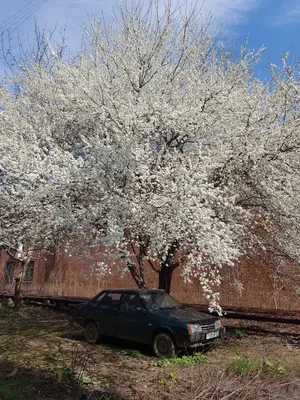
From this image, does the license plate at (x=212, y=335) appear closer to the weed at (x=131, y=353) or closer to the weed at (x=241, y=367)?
the weed at (x=131, y=353)

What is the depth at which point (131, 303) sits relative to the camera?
9219 mm

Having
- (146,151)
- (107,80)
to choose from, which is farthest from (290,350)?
(107,80)

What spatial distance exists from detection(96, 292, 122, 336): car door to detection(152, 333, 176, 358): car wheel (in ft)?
4.10

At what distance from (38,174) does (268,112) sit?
5505mm

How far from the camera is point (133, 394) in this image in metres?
5.63

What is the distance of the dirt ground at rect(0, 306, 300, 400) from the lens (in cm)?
537

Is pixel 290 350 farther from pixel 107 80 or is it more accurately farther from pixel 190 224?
pixel 107 80

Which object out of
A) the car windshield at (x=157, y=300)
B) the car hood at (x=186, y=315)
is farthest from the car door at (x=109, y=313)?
the car hood at (x=186, y=315)

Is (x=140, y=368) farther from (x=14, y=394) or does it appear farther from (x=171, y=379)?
(x=14, y=394)

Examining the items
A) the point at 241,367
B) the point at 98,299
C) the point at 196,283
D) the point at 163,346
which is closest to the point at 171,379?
the point at 241,367

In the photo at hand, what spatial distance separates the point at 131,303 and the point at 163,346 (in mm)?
1375

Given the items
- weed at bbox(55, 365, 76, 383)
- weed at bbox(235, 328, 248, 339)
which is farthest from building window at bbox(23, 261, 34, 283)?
weed at bbox(55, 365, 76, 383)

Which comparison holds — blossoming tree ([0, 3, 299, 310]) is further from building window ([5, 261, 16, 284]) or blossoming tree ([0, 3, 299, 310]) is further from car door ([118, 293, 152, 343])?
building window ([5, 261, 16, 284])

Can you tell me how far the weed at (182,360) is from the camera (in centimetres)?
760
